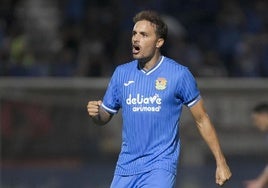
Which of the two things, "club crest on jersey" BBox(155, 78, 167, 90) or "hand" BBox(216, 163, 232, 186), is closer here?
"hand" BBox(216, 163, 232, 186)

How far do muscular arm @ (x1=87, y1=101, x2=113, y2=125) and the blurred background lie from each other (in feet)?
21.7

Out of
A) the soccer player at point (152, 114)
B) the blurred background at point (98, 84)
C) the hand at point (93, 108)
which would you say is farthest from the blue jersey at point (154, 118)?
the blurred background at point (98, 84)

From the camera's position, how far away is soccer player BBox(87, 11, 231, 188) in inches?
339

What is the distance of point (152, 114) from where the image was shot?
8672 millimetres

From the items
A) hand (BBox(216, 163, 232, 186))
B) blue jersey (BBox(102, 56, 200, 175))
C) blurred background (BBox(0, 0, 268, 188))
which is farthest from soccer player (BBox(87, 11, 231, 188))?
blurred background (BBox(0, 0, 268, 188))

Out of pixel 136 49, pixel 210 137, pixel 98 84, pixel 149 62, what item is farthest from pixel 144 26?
pixel 98 84

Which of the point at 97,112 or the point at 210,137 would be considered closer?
the point at 210,137

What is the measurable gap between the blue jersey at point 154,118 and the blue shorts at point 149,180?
5 centimetres

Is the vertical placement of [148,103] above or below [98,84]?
above

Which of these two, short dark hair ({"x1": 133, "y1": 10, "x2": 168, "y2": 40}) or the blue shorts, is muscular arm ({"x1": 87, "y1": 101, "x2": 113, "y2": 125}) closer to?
the blue shorts

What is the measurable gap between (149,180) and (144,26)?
1.32 meters

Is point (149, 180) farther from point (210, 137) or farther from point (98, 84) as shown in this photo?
point (98, 84)

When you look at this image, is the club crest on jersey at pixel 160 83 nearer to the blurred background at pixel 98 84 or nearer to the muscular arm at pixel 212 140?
the muscular arm at pixel 212 140

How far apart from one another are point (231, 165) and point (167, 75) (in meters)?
7.83
